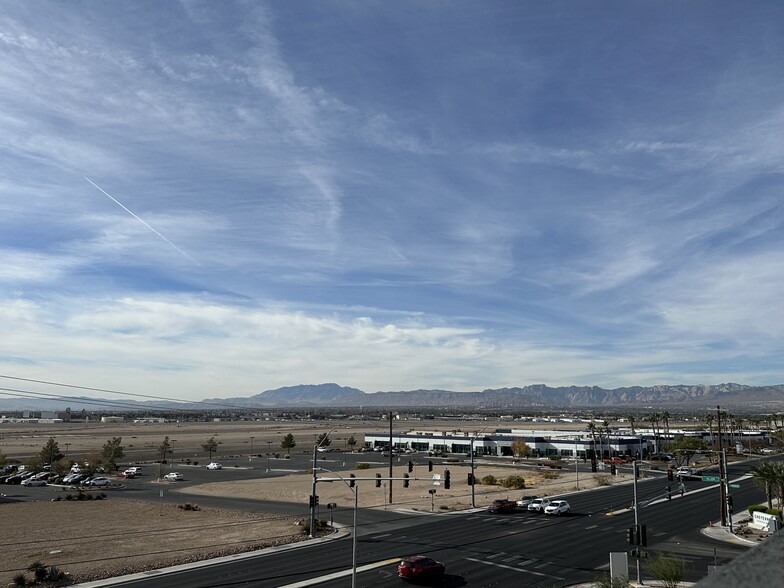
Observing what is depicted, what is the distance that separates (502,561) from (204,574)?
2073 centimetres

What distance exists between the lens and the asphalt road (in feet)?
124

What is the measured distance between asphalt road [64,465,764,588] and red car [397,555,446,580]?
2.26ft

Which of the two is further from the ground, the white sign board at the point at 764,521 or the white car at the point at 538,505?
the white sign board at the point at 764,521

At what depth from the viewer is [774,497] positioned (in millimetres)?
76500

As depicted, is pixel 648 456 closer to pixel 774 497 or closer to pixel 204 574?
pixel 774 497

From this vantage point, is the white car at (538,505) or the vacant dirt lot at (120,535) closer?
the vacant dirt lot at (120,535)

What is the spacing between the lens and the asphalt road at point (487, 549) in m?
37.7

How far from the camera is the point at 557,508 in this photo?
6425 centimetres

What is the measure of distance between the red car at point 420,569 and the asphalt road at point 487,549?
27.1 inches

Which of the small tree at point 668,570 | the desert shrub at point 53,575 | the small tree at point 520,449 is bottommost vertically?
the small tree at point 520,449

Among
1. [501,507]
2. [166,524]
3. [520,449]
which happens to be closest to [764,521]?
[501,507]

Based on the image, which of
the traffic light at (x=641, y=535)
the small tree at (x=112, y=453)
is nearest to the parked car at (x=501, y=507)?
the traffic light at (x=641, y=535)

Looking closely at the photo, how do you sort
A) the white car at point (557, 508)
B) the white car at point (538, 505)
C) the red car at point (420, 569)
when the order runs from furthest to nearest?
the white car at point (538, 505) < the white car at point (557, 508) < the red car at point (420, 569)

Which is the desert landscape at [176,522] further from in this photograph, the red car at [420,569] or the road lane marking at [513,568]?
the red car at [420,569]
